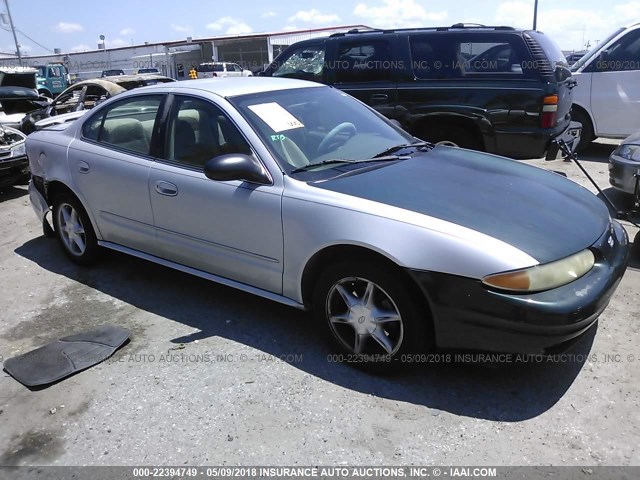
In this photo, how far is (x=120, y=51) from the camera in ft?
183

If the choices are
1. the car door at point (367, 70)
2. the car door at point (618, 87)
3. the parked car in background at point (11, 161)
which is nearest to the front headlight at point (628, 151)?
the car door at point (367, 70)

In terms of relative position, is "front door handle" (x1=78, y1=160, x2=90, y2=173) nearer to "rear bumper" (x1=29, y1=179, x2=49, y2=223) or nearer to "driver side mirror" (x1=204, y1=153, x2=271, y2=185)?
"rear bumper" (x1=29, y1=179, x2=49, y2=223)

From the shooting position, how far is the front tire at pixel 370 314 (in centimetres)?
276

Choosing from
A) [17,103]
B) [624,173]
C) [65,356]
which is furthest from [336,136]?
[17,103]

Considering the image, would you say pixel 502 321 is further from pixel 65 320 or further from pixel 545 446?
pixel 65 320

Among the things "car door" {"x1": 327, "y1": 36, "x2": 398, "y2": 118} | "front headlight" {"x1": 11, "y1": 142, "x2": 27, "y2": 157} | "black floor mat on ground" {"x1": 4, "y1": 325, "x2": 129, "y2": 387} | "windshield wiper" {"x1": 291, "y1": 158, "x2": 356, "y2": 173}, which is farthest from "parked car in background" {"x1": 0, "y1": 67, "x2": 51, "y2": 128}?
"windshield wiper" {"x1": 291, "y1": 158, "x2": 356, "y2": 173}

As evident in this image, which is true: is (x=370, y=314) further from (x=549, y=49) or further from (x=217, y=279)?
(x=549, y=49)

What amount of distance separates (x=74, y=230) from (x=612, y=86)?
7807 millimetres

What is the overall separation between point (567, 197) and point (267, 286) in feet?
6.35

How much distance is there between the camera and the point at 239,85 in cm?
388

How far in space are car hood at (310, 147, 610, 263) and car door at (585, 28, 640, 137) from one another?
5.55 metres

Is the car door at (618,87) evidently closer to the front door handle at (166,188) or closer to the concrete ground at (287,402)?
the concrete ground at (287,402)

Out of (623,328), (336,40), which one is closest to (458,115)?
(336,40)

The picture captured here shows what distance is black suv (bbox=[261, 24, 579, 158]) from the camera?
6.23 m
